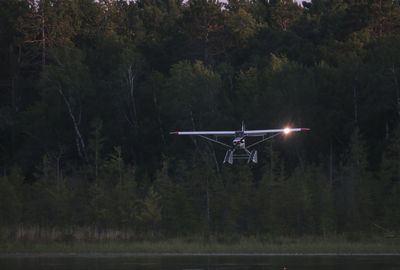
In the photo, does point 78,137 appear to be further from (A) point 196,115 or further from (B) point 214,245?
(B) point 214,245

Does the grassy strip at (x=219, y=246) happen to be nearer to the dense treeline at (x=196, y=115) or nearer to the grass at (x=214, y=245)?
the grass at (x=214, y=245)

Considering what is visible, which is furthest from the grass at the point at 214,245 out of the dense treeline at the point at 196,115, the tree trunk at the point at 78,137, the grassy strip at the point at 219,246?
Answer: the tree trunk at the point at 78,137

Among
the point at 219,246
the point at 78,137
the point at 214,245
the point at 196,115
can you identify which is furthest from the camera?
the point at 78,137

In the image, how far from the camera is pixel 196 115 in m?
71.9

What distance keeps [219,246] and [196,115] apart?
27.5 metres

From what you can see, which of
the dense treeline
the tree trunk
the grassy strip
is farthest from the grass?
the tree trunk

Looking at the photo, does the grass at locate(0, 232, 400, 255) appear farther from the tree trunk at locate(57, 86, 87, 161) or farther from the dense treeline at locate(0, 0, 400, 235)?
the tree trunk at locate(57, 86, 87, 161)

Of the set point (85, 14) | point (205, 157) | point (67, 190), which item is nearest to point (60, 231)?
point (67, 190)

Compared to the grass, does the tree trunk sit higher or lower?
higher

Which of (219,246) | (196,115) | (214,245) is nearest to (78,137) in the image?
(196,115)

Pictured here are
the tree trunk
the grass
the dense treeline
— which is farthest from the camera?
the tree trunk

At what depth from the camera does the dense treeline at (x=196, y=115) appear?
5212 centimetres

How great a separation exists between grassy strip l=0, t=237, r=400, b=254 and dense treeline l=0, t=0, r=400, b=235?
3.90m

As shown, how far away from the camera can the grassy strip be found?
44.3 m
